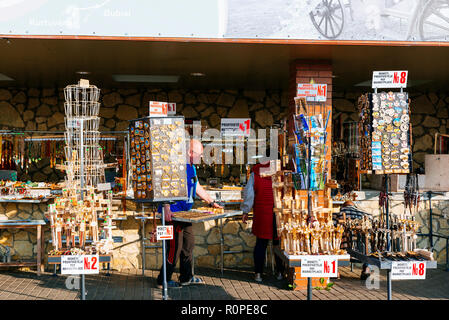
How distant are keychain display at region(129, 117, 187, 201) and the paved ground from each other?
1474mm

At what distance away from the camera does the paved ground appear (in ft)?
19.3

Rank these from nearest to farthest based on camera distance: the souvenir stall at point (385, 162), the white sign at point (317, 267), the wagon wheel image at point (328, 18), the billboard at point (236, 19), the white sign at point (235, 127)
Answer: the white sign at point (317, 267), the souvenir stall at point (385, 162), the billboard at point (236, 19), the wagon wheel image at point (328, 18), the white sign at point (235, 127)

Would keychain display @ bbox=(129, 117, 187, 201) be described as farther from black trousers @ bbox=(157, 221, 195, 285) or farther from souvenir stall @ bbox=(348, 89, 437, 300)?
souvenir stall @ bbox=(348, 89, 437, 300)

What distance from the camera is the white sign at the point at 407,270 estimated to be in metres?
4.32

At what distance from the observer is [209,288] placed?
623 cm

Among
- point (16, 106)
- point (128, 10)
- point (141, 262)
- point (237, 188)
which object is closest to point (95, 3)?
point (128, 10)

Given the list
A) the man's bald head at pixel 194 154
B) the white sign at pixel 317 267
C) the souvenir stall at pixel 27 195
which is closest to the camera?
the white sign at pixel 317 267

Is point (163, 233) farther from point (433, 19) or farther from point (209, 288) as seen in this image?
point (433, 19)

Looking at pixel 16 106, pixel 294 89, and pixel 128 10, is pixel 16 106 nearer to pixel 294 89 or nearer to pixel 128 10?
pixel 128 10

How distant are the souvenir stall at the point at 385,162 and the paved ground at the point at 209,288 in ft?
4.40

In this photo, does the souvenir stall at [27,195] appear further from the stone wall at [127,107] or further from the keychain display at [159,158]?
the stone wall at [127,107]

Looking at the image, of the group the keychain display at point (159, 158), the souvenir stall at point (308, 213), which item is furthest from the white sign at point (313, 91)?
the keychain display at point (159, 158)

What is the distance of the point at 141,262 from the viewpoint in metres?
7.27

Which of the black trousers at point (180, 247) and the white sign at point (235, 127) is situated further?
the white sign at point (235, 127)
